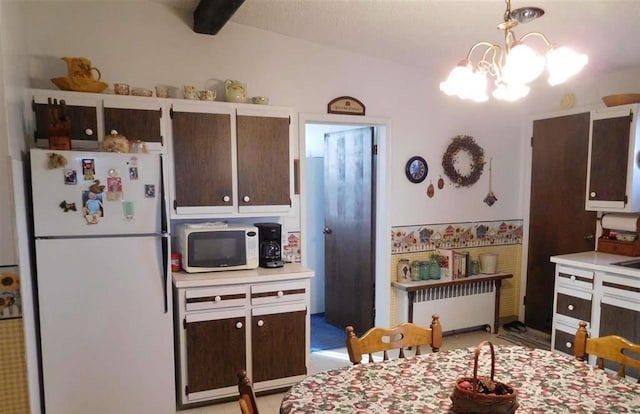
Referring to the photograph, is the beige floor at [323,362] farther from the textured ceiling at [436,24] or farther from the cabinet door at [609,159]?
the textured ceiling at [436,24]

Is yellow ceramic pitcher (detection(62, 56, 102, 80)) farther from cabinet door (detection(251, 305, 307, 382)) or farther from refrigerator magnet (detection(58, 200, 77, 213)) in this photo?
cabinet door (detection(251, 305, 307, 382))

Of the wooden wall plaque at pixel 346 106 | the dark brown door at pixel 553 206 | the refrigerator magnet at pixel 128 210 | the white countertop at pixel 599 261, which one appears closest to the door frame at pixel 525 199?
the dark brown door at pixel 553 206

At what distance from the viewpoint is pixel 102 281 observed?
2.41 m

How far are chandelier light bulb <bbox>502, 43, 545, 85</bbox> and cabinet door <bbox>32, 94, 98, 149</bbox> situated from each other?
2419 millimetres

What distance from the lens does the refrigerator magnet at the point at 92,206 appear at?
2342mm

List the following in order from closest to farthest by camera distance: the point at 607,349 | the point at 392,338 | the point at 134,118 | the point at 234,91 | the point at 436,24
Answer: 1. the point at 607,349
2. the point at 392,338
3. the point at 134,118
4. the point at 436,24
5. the point at 234,91

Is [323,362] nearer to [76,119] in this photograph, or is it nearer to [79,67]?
[76,119]

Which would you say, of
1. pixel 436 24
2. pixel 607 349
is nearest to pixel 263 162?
pixel 436 24

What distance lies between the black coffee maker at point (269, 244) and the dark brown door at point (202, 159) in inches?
13.2

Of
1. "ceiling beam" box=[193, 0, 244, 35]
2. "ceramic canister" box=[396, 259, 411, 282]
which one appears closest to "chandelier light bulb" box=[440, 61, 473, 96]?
"ceiling beam" box=[193, 0, 244, 35]

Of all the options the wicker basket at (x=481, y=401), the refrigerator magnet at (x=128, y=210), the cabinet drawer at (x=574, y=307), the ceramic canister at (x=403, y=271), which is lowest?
the cabinet drawer at (x=574, y=307)

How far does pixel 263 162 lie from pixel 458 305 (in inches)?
94.2

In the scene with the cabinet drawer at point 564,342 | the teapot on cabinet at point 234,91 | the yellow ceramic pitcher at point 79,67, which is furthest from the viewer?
the cabinet drawer at point 564,342

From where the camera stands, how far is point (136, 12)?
295 cm
